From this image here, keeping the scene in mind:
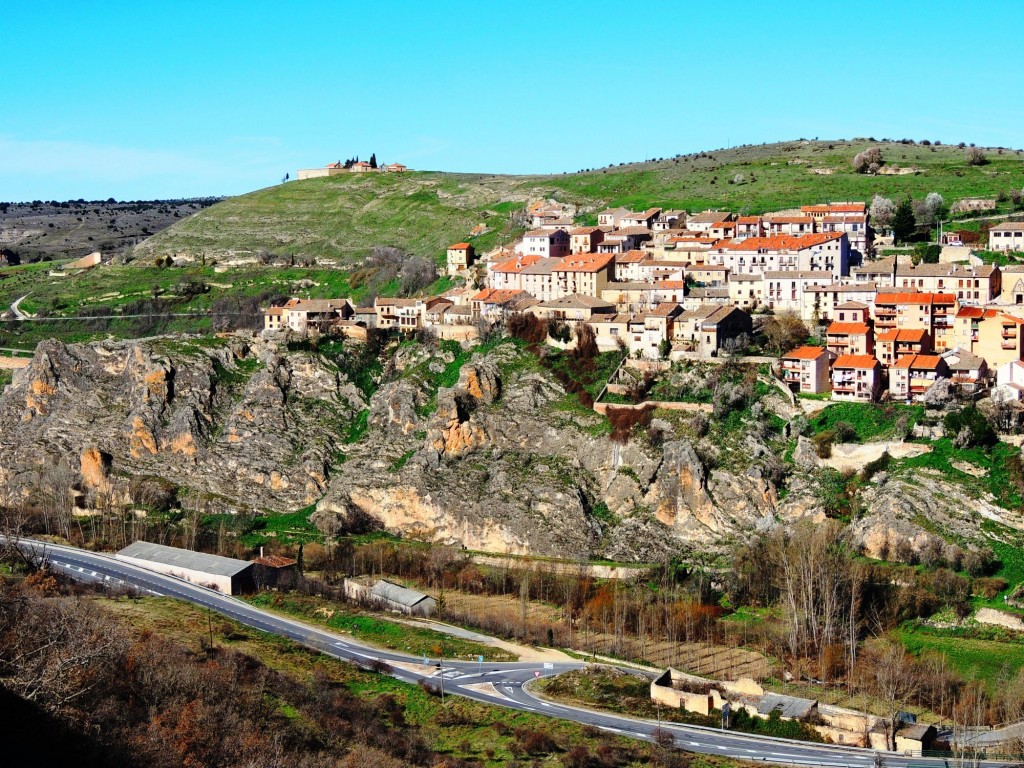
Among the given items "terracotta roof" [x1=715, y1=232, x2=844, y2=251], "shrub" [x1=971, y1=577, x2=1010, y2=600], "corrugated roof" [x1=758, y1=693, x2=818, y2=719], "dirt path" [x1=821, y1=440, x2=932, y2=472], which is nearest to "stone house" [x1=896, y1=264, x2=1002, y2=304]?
"terracotta roof" [x1=715, y1=232, x2=844, y2=251]

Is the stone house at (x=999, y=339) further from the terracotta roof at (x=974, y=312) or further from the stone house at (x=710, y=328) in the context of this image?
the stone house at (x=710, y=328)

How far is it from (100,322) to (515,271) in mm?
41878

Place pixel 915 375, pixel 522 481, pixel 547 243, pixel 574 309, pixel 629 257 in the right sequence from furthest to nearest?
pixel 547 243, pixel 629 257, pixel 574 309, pixel 522 481, pixel 915 375

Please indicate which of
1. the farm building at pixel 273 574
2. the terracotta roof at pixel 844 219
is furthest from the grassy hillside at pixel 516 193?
the farm building at pixel 273 574

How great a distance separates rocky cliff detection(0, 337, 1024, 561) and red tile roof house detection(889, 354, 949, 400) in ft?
22.1

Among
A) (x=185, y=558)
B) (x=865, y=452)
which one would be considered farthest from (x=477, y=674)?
(x=865, y=452)

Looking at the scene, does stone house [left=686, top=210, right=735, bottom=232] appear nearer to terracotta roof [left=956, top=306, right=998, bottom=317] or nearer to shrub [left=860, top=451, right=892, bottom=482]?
terracotta roof [left=956, top=306, right=998, bottom=317]

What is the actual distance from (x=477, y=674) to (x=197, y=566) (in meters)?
22.8

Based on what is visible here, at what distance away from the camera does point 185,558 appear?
8225 centimetres

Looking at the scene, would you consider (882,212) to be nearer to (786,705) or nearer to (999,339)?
(999,339)

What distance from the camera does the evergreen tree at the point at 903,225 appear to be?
99.9 meters

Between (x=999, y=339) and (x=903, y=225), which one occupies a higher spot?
(x=903, y=225)

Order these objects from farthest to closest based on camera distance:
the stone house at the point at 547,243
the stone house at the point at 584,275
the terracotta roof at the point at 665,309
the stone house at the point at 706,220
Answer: the stone house at the point at 547,243 → the stone house at the point at 706,220 → the stone house at the point at 584,275 → the terracotta roof at the point at 665,309

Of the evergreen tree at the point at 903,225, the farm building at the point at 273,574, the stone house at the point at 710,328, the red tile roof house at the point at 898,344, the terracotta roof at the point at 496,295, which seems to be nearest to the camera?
the farm building at the point at 273,574
